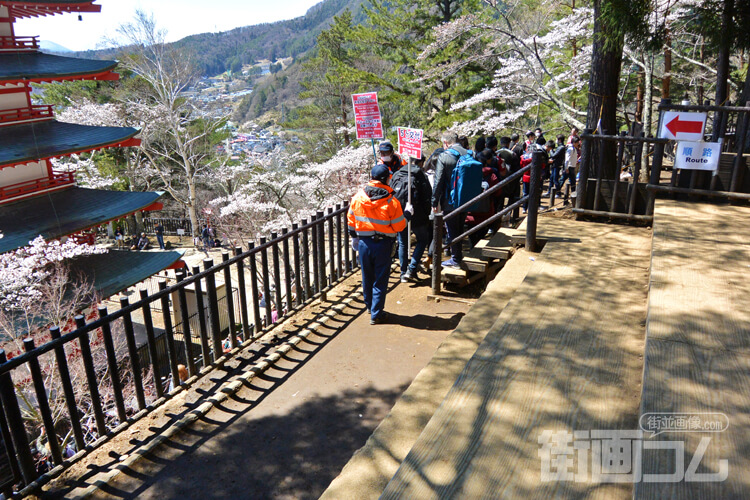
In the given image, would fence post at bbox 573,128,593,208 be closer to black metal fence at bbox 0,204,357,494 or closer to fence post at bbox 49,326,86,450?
black metal fence at bbox 0,204,357,494

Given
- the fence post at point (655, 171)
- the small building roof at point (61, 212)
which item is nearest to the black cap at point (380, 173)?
the fence post at point (655, 171)

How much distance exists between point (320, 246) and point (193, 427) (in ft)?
8.88

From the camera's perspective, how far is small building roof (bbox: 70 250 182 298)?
1555cm

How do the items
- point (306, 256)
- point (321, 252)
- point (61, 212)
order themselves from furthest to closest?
point (61, 212), point (321, 252), point (306, 256)

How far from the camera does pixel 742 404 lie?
2.47 metres

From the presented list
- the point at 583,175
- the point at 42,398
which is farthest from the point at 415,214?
the point at 42,398

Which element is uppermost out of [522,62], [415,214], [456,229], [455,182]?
[522,62]

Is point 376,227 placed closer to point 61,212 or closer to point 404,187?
point 404,187

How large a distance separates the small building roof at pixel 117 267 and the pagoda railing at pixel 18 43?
281 inches

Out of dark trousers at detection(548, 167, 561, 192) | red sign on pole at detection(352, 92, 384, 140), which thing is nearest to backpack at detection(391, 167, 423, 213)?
red sign on pole at detection(352, 92, 384, 140)

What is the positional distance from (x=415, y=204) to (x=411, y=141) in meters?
1.30

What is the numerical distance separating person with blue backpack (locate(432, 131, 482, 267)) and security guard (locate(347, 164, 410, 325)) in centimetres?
136

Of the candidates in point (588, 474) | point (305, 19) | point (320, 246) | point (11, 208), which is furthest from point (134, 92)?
point (305, 19)

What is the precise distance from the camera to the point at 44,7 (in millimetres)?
16922
